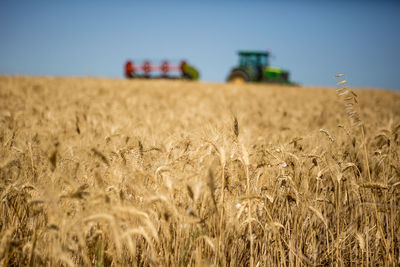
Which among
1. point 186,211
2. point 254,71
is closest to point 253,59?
point 254,71

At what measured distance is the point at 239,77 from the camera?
62.5ft

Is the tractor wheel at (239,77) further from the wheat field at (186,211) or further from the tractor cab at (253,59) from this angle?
the wheat field at (186,211)

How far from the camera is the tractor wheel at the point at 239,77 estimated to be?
18747 mm

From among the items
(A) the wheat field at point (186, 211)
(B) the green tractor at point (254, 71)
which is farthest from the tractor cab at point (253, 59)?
(A) the wheat field at point (186, 211)

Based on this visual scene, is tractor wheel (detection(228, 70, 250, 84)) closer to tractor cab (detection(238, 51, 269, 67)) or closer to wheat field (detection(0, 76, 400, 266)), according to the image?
tractor cab (detection(238, 51, 269, 67))

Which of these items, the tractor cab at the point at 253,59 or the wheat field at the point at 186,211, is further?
the tractor cab at the point at 253,59

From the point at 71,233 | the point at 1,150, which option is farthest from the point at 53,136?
the point at 71,233

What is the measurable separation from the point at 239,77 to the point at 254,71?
1.13 meters

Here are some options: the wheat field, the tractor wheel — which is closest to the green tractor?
the tractor wheel

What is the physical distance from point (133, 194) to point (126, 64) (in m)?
22.5

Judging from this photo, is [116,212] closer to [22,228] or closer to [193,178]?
[193,178]

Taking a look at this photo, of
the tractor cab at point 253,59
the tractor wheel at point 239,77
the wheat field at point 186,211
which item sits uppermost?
the tractor cab at point 253,59

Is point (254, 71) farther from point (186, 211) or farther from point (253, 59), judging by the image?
point (186, 211)

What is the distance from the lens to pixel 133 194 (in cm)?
122
